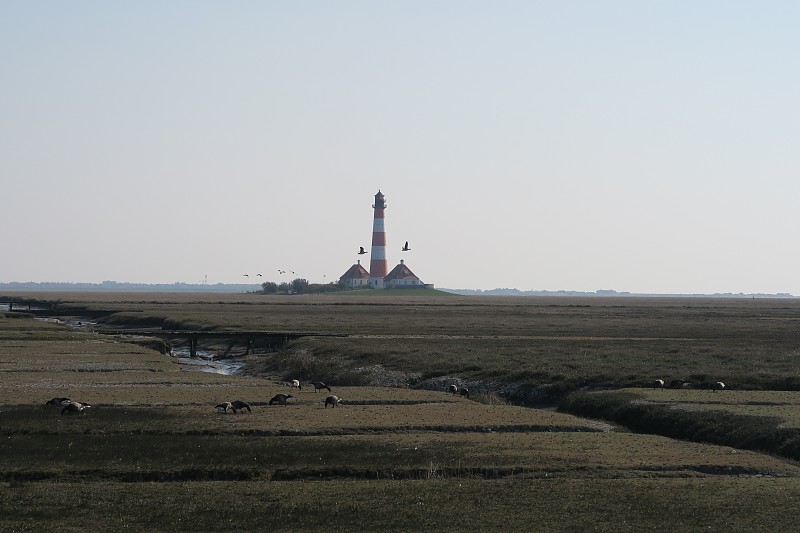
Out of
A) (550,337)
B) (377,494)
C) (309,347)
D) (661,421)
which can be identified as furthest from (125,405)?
(550,337)

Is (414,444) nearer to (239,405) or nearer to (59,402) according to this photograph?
(239,405)

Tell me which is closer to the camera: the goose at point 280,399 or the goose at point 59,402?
the goose at point 59,402

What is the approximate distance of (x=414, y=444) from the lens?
1264 inches

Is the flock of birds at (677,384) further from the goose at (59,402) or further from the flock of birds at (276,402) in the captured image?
the goose at (59,402)

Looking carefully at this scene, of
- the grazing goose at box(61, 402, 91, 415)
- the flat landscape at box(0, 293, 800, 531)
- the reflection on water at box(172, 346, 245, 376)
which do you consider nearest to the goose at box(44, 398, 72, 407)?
the flat landscape at box(0, 293, 800, 531)

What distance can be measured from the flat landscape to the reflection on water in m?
3.18

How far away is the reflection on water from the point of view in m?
65.9

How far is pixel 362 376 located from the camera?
56625 mm

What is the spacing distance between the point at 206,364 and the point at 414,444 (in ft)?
136

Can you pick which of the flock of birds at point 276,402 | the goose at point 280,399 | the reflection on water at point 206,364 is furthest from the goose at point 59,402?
the reflection on water at point 206,364

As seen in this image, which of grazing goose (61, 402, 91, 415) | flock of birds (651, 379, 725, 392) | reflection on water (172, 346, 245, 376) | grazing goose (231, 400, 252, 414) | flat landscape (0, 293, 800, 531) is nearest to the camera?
flat landscape (0, 293, 800, 531)

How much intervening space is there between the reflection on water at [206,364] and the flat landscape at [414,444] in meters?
3.18

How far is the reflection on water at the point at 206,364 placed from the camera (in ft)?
216

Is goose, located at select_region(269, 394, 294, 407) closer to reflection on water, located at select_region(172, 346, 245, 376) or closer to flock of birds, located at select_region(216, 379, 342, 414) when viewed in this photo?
flock of birds, located at select_region(216, 379, 342, 414)
